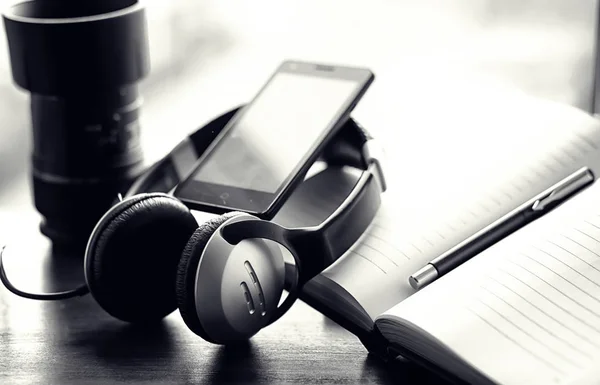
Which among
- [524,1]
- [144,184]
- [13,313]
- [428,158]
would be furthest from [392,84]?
[13,313]

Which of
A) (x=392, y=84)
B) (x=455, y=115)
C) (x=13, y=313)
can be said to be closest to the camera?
(x=13, y=313)

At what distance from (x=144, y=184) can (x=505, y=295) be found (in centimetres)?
29

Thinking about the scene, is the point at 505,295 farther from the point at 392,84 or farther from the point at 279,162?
the point at 392,84

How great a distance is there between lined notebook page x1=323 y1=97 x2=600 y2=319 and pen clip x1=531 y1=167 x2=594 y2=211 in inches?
0.5

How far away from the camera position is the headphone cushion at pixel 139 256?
0.53 metres

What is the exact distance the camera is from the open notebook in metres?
0.48

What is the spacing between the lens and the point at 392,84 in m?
1.09

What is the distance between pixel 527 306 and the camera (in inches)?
19.3

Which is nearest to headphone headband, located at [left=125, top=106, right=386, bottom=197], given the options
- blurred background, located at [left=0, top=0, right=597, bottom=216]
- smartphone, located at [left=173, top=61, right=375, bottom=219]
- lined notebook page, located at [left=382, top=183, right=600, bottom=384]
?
smartphone, located at [left=173, top=61, right=375, bottom=219]

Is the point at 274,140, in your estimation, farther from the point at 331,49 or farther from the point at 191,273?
the point at 331,49

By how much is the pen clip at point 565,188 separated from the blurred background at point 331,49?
489 millimetres

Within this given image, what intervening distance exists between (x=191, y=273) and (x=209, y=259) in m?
0.01

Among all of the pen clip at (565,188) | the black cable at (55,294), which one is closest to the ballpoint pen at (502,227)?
the pen clip at (565,188)

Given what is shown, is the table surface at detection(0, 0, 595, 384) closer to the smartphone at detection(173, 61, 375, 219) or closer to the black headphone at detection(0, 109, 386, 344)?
the smartphone at detection(173, 61, 375, 219)
